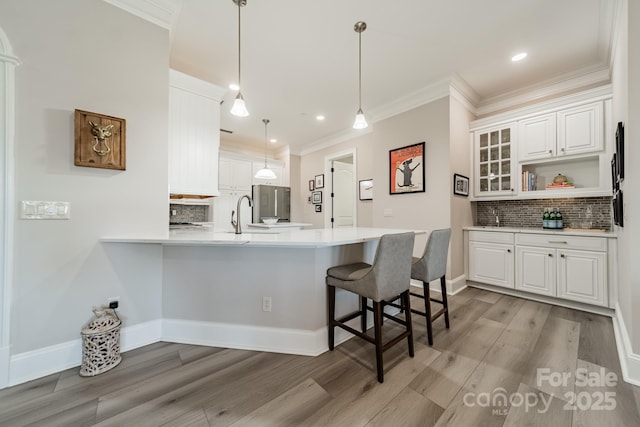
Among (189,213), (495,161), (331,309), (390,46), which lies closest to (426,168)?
(495,161)

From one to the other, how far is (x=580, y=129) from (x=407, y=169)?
1.85 m

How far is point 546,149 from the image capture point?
2.95 meters

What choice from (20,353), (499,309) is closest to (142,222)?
(20,353)

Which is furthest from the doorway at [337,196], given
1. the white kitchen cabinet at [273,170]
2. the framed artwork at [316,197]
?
the white kitchen cabinet at [273,170]

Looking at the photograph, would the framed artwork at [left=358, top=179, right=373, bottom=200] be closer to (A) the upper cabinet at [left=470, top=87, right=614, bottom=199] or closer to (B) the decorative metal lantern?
(A) the upper cabinet at [left=470, top=87, right=614, bottom=199]

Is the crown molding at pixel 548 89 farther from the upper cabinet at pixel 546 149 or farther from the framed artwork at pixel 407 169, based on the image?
the framed artwork at pixel 407 169

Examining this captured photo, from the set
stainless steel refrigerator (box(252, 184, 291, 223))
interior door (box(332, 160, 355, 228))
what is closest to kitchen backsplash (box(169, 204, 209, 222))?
stainless steel refrigerator (box(252, 184, 291, 223))

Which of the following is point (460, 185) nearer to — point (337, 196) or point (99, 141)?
point (337, 196)

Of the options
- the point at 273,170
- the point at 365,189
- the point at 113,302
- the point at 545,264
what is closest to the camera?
the point at 113,302

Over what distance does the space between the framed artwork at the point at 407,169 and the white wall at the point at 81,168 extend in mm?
2989

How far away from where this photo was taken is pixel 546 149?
2.95 meters

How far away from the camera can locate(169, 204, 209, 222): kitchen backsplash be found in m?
4.90

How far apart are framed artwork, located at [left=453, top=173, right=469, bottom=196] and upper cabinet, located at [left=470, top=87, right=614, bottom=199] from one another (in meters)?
0.19

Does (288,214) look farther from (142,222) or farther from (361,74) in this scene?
(142,222)
